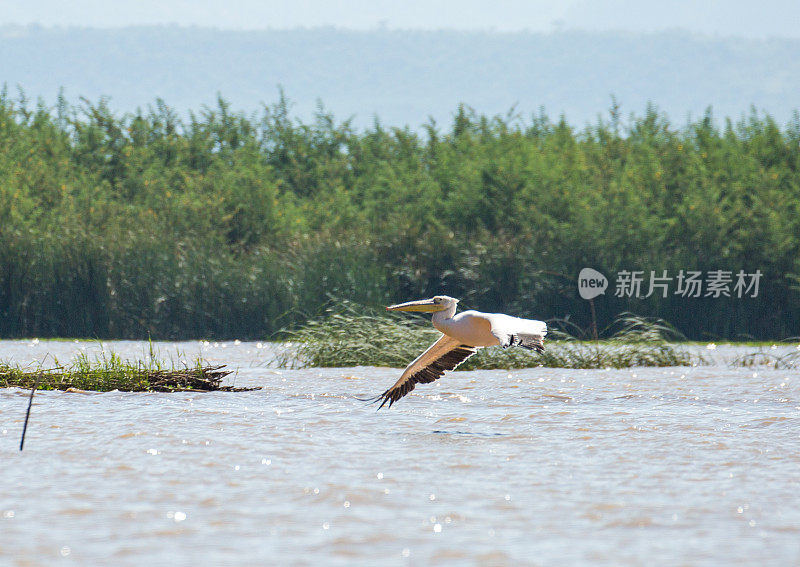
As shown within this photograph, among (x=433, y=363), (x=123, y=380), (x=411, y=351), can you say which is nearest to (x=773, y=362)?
(x=411, y=351)

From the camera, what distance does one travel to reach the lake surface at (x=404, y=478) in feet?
18.3

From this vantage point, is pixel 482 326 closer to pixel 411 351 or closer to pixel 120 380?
pixel 120 380

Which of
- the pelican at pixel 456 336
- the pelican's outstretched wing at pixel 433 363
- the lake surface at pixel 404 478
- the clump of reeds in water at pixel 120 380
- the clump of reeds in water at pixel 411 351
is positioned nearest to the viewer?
the lake surface at pixel 404 478

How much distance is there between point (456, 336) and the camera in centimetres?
997

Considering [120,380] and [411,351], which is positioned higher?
[411,351]

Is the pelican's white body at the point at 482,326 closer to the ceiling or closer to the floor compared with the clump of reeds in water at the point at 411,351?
closer to the ceiling

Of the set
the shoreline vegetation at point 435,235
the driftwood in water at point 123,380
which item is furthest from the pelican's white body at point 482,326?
the shoreline vegetation at point 435,235

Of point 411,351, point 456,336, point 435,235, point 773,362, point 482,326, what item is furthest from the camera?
point 435,235

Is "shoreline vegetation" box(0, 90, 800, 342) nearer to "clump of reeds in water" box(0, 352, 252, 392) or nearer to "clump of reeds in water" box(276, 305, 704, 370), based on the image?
"clump of reeds in water" box(276, 305, 704, 370)

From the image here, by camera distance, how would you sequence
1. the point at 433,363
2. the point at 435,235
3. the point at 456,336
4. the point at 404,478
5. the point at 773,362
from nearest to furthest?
1. the point at 404,478
2. the point at 456,336
3. the point at 433,363
4. the point at 773,362
5. the point at 435,235

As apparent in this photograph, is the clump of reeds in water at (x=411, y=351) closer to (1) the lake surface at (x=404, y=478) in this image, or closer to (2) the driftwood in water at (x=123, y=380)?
(1) the lake surface at (x=404, y=478)

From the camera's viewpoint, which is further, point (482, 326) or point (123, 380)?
point (123, 380)

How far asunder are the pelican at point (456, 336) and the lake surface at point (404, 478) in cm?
49

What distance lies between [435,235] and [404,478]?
63.7 feet
